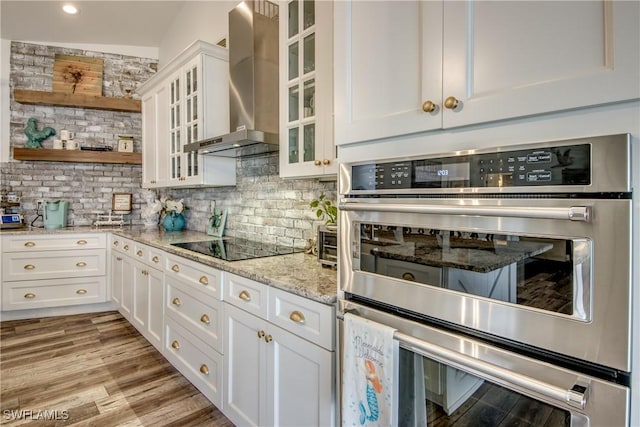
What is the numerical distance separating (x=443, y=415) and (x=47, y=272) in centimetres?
415

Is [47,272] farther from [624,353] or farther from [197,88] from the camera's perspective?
[624,353]

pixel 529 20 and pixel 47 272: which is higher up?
pixel 529 20

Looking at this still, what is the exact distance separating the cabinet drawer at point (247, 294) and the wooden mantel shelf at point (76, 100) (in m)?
3.44

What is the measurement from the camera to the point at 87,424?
6.42ft

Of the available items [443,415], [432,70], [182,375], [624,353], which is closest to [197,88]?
[182,375]

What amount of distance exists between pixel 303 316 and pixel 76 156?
13.0 ft

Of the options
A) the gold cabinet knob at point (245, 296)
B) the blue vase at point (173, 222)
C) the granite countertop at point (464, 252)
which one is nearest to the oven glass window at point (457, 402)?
the granite countertop at point (464, 252)

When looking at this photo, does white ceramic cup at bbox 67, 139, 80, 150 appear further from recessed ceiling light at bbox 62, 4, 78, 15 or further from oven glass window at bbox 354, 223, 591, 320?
oven glass window at bbox 354, 223, 591, 320

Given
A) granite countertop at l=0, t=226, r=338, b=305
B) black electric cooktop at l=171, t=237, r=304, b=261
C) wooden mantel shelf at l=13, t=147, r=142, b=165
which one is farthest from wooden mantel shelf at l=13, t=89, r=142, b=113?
granite countertop at l=0, t=226, r=338, b=305

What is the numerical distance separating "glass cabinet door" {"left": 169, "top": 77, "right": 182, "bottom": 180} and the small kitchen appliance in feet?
5.25

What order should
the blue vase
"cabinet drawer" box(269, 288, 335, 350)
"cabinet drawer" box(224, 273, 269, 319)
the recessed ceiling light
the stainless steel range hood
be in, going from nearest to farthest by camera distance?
"cabinet drawer" box(269, 288, 335, 350) < "cabinet drawer" box(224, 273, 269, 319) < the stainless steel range hood < the recessed ceiling light < the blue vase

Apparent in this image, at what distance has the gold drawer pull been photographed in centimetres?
141

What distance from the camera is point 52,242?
3.68m

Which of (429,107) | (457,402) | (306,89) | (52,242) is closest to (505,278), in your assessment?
(457,402)
